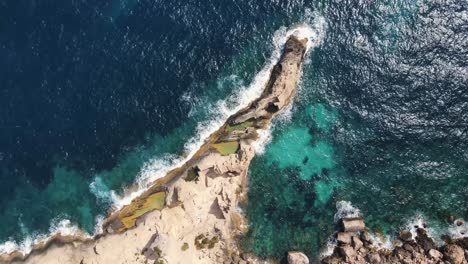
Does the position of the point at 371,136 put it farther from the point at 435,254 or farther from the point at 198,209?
the point at 198,209

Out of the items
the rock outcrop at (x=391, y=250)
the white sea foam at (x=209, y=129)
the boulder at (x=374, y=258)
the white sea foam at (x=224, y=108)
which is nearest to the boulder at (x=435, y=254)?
the rock outcrop at (x=391, y=250)

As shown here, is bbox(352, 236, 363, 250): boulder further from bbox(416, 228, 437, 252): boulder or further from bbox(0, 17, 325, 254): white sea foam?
bbox(0, 17, 325, 254): white sea foam

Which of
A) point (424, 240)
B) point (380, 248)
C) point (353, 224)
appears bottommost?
point (380, 248)

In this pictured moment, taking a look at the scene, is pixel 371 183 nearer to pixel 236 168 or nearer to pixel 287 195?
pixel 287 195

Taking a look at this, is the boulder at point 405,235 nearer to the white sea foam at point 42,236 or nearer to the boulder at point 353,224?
the boulder at point 353,224

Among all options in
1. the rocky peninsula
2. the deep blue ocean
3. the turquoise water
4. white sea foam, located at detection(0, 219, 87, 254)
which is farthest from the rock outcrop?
white sea foam, located at detection(0, 219, 87, 254)

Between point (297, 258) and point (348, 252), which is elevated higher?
point (348, 252)

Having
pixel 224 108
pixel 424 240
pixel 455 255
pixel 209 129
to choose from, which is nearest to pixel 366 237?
pixel 424 240

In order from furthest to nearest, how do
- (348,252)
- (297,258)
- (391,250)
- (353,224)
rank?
(391,250) → (353,224) → (297,258) → (348,252)
